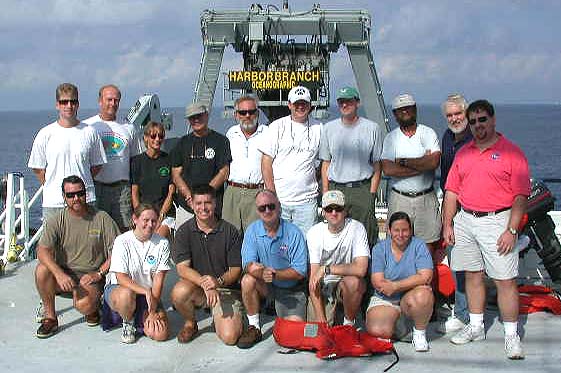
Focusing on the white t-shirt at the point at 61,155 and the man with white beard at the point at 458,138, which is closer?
the man with white beard at the point at 458,138

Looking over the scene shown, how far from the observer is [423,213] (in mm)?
5758

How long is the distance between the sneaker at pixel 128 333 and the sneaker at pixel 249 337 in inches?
33.0

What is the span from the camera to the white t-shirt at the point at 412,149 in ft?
18.6

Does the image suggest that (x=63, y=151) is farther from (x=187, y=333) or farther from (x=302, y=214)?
(x=302, y=214)

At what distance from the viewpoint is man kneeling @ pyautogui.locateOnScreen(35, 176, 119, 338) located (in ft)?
18.0

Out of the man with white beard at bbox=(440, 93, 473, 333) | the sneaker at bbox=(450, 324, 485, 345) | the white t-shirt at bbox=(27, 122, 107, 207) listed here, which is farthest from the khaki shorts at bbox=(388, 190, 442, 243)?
the white t-shirt at bbox=(27, 122, 107, 207)

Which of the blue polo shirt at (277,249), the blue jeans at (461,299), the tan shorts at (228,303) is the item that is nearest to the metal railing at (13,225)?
the tan shorts at (228,303)

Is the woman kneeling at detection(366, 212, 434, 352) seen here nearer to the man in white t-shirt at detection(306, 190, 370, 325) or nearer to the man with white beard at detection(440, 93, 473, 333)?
the man in white t-shirt at detection(306, 190, 370, 325)

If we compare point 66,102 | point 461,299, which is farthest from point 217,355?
point 66,102

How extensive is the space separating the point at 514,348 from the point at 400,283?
90 centimetres

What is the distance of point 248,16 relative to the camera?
21922 millimetres

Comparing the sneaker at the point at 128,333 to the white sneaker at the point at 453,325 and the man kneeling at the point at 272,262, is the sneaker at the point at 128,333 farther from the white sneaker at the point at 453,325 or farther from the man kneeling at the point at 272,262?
the white sneaker at the point at 453,325

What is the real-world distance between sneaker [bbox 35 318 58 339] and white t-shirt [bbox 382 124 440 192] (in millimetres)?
3009

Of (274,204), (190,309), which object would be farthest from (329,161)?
(190,309)
